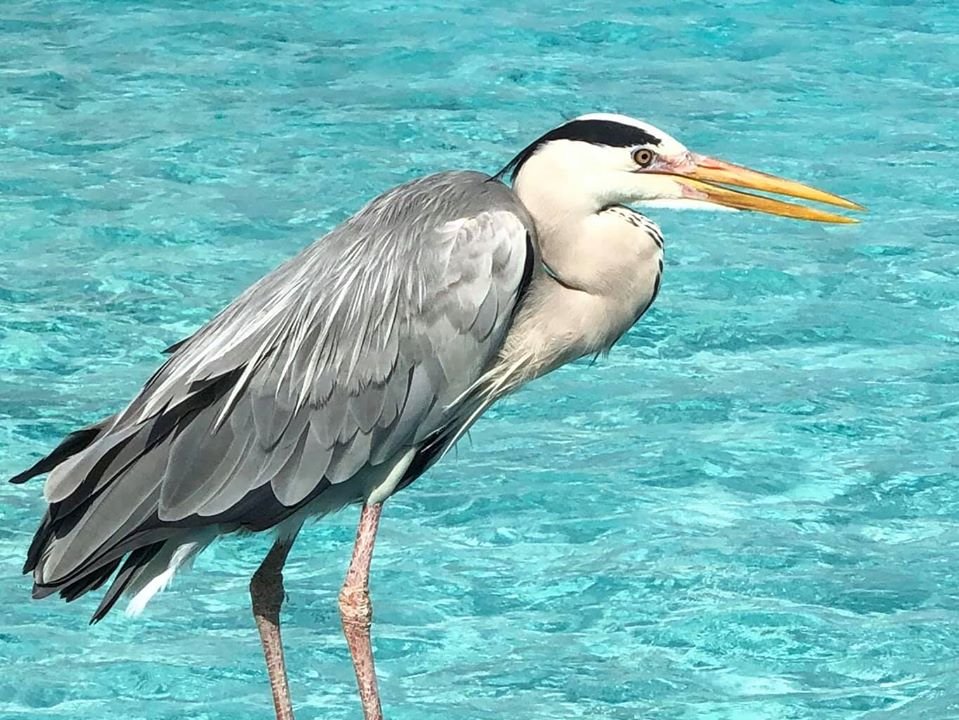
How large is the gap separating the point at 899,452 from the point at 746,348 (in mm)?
749

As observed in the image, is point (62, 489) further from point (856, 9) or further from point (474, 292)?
point (856, 9)

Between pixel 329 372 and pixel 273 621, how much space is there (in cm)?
51

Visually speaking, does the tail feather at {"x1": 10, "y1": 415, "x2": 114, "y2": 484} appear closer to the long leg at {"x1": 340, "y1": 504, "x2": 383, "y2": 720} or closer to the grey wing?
the grey wing

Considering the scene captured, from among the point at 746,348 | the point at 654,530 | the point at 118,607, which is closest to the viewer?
the point at 118,607

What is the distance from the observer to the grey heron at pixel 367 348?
12.1ft

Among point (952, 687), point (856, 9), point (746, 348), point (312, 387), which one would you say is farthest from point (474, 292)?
point (856, 9)

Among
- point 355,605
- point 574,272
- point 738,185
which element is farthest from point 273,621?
point 738,185

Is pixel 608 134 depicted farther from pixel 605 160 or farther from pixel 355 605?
pixel 355 605

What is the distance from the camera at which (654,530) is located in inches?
201

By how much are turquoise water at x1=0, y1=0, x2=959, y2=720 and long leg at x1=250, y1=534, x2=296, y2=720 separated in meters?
0.35

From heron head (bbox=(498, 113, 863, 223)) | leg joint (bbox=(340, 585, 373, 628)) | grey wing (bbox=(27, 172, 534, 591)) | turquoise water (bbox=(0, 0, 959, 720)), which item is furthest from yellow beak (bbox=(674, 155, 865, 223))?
turquoise water (bbox=(0, 0, 959, 720))

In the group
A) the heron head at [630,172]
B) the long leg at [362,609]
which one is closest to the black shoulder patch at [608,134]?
the heron head at [630,172]

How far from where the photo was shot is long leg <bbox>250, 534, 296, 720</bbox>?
3.96 meters

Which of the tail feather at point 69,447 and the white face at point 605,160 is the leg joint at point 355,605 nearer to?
the tail feather at point 69,447
